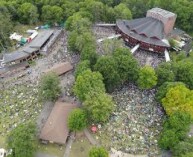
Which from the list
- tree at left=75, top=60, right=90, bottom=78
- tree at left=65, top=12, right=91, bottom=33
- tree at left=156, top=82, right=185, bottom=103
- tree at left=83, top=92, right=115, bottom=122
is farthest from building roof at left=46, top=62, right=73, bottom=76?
tree at left=156, top=82, right=185, bottom=103

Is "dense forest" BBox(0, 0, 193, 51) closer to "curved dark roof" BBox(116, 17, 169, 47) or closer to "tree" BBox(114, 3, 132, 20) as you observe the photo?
"tree" BBox(114, 3, 132, 20)

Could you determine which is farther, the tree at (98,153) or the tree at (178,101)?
the tree at (178,101)

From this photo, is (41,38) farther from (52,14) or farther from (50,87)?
(50,87)

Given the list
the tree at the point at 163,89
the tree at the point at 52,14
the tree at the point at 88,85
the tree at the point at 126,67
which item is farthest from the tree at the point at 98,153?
the tree at the point at 52,14

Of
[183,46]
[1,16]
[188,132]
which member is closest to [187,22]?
[183,46]

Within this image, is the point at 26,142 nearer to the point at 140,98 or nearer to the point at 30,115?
the point at 30,115

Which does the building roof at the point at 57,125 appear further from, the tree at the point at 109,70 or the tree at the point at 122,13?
the tree at the point at 122,13

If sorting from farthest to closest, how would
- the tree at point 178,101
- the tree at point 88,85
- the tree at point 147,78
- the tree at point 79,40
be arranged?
the tree at point 79,40 → the tree at point 147,78 → the tree at point 88,85 → the tree at point 178,101
